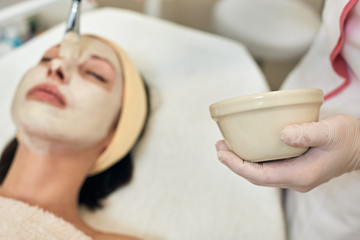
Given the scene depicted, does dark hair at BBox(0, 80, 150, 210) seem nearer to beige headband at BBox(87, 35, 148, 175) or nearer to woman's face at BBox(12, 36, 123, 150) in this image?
beige headband at BBox(87, 35, 148, 175)

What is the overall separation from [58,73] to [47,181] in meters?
0.31

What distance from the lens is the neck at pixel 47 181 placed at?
1.04 metres

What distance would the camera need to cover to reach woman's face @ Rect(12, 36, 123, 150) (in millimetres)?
991

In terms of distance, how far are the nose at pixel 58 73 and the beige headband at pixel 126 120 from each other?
20 centimetres

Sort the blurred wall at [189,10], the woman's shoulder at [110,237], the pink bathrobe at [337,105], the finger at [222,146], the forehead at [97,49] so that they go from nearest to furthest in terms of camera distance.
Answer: the finger at [222,146] → the pink bathrobe at [337,105] → the woman's shoulder at [110,237] → the forehead at [97,49] → the blurred wall at [189,10]

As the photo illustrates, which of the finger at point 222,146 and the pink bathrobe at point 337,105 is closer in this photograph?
the finger at point 222,146

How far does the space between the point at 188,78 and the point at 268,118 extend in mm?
919

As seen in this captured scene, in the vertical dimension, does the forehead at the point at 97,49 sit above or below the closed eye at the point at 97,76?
above

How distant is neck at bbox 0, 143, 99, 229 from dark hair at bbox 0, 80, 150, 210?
0.30 ft

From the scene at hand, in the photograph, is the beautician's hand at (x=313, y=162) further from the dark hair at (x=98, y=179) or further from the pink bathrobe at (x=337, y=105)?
the dark hair at (x=98, y=179)

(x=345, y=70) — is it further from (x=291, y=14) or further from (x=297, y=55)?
(x=291, y=14)

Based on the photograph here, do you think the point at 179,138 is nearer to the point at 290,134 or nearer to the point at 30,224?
the point at 30,224

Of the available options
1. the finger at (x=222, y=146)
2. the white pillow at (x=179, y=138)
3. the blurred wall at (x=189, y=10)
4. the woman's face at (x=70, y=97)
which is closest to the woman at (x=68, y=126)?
the woman's face at (x=70, y=97)

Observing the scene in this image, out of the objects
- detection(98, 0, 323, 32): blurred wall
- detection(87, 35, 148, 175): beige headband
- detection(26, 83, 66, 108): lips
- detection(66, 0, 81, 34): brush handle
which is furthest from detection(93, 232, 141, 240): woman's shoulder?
→ detection(98, 0, 323, 32): blurred wall
